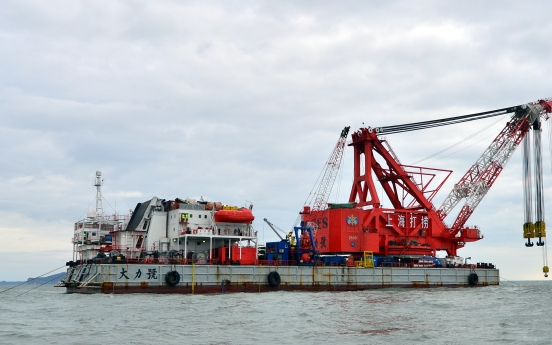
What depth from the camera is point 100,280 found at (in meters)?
51.9

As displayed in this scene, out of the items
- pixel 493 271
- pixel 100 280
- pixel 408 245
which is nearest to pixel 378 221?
pixel 408 245

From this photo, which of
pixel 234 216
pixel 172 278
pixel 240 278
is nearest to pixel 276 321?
pixel 172 278

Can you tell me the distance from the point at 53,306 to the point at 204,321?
15.6m

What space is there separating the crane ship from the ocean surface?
7041 millimetres

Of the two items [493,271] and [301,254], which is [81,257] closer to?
[301,254]

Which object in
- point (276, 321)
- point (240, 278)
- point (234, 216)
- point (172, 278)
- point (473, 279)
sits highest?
point (234, 216)

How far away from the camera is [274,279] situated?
58312 mm

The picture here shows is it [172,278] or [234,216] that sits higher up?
[234,216]

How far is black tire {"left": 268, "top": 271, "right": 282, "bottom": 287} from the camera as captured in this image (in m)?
58.2

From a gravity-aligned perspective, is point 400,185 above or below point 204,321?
above

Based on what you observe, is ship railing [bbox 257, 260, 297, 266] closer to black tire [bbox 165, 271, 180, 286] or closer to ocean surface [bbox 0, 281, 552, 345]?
black tire [bbox 165, 271, 180, 286]

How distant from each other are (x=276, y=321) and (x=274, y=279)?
23592 millimetres

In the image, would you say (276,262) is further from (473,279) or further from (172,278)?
(473,279)

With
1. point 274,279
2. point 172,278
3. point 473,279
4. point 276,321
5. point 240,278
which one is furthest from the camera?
point 473,279
